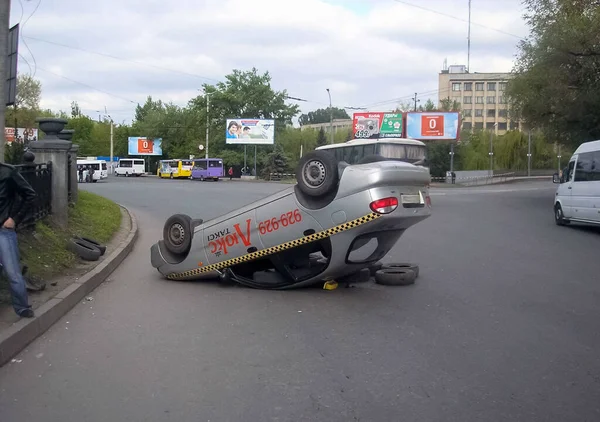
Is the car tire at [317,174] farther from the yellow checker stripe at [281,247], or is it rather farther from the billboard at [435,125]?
the billboard at [435,125]

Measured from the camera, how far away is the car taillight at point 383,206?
25.2 ft

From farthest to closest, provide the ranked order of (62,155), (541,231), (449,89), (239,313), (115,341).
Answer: (449,89) < (541,231) < (62,155) < (239,313) < (115,341)

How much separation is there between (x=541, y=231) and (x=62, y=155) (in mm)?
12731

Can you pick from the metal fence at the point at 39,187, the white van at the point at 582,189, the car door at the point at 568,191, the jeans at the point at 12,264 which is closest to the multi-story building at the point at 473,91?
the car door at the point at 568,191

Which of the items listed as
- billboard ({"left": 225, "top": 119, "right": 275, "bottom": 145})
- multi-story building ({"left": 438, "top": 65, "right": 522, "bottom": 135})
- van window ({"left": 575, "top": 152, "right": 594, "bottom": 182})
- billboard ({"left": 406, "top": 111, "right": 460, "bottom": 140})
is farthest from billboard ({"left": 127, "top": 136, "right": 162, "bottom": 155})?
van window ({"left": 575, "top": 152, "right": 594, "bottom": 182})

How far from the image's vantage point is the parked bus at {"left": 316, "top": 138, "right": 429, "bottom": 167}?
30.9 m

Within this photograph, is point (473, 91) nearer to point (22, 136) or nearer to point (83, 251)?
point (22, 136)

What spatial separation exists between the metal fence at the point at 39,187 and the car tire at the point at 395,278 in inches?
210

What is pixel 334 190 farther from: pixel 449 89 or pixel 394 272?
pixel 449 89

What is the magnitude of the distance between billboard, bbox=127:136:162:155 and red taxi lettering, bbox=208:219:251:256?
92.8m

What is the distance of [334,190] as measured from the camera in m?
8.01

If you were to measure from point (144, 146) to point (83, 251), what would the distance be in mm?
91749

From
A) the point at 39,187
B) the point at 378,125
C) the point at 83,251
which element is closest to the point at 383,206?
the point at 83,251

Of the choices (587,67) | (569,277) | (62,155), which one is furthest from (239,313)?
(587,67)
